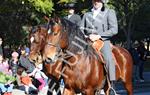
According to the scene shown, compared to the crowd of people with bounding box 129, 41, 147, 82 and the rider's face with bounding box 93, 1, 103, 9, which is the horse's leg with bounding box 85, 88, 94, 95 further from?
the crowd of people with bounding box 129, 41, 147, 82

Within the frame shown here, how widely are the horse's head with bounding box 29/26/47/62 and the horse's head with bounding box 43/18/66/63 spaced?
229 mm

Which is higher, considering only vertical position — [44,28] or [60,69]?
[44,28]

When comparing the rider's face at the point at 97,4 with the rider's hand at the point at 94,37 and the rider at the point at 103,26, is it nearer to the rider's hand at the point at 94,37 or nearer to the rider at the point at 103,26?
the rider at the point at 103,26

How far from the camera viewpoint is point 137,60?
2539 cm

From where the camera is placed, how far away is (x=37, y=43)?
8.85 m

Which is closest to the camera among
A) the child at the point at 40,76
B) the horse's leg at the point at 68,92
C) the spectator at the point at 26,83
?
the horse's leg at the point at 68,92

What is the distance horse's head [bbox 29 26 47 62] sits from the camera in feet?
28.2

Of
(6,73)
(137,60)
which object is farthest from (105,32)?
(137,60)

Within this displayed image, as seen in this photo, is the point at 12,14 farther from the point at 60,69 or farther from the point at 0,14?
the point at 60,69

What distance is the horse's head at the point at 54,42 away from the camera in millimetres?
8336

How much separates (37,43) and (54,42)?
50 centimetres

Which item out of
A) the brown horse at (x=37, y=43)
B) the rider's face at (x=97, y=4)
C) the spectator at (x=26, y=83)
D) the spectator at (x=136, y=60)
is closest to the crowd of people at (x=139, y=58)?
the spectator at (x=136, y=60)

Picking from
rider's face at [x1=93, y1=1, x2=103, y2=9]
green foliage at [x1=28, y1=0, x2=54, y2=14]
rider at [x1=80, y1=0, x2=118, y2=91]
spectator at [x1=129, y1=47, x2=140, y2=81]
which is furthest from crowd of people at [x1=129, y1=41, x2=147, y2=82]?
rider's face at [x1=93, y1=1, x2=103, y2=9]

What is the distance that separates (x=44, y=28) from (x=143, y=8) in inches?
1382
